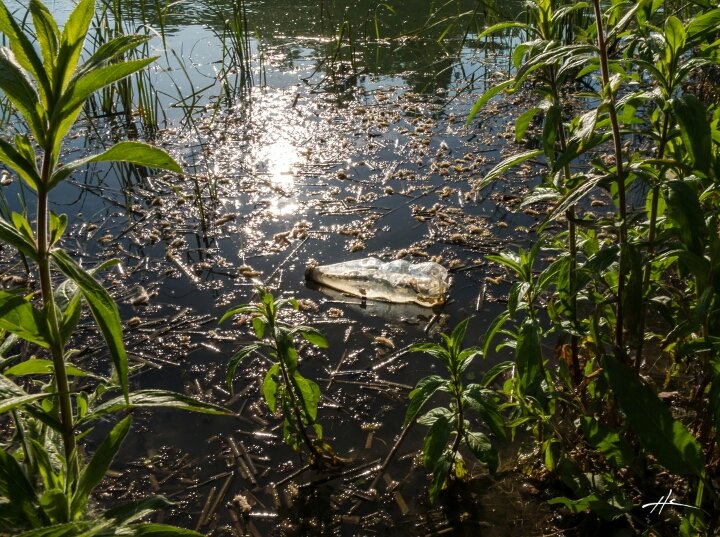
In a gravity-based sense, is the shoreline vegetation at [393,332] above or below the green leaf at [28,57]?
below

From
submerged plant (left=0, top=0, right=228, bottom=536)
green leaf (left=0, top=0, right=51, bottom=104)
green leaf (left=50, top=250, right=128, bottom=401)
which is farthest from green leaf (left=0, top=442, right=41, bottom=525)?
green leaf (left=0, top=0, right=51, bottom=104)

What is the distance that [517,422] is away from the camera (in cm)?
214

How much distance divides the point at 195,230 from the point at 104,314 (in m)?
3.04

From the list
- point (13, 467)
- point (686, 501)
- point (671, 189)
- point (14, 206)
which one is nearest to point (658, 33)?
point (671, 189)

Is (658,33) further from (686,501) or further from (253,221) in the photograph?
(253,221)

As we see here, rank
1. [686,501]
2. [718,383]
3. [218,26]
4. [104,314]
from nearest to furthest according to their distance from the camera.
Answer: [104,314]
[718,383]
[686,501]
[218,26]

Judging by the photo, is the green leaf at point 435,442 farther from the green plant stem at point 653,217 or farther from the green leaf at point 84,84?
the green leaf at point 84,84

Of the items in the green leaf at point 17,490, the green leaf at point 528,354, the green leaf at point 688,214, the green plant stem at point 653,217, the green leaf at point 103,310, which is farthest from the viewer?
the green leaf at point 528,354

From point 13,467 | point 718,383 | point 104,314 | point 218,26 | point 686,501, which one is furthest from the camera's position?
point 218,26

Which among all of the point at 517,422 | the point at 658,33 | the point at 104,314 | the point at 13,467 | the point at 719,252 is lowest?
the point at 517,422

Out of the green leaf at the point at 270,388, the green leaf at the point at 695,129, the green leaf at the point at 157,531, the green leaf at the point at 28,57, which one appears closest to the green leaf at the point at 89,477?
the green leaf at the point at 157,531

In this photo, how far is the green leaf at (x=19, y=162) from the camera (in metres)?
1.08

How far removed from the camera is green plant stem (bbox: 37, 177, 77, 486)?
1.12 m

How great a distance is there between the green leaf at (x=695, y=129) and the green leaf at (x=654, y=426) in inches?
20.0
